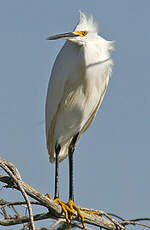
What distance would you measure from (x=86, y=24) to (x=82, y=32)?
15cm

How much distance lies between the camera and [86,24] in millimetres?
4137

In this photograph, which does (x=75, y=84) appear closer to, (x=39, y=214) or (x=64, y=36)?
(x=64, y=36)

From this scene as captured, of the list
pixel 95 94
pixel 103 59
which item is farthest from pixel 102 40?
pixel 95 94

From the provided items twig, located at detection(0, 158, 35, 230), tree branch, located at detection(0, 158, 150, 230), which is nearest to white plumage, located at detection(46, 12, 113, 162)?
tree branch, located at detection(0, 158, 150, 230)

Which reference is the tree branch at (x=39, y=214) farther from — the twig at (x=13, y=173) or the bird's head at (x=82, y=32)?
the bird's head at (x=82, y=32)

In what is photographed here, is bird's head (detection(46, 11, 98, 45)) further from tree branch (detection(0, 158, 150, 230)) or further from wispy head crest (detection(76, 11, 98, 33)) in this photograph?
tree branch (detection(0, 158, 150, 230))

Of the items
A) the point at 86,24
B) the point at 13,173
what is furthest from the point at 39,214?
the point at 86,24

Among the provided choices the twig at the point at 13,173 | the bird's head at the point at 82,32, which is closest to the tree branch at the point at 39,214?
the twig at the point at 13,173

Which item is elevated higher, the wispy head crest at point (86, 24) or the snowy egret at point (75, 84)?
the wispy head crest at point (86, 24)

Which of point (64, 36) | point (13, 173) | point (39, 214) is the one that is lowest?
point (39, 214)

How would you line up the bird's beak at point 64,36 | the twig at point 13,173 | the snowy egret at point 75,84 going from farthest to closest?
the snowy egret at point 75,84
the bird's beak at point 64,36
the twig at point 13,173

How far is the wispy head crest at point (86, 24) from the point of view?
408 cm

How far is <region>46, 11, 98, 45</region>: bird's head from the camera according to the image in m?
3.87

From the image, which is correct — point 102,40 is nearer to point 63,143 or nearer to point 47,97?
point 47,97
